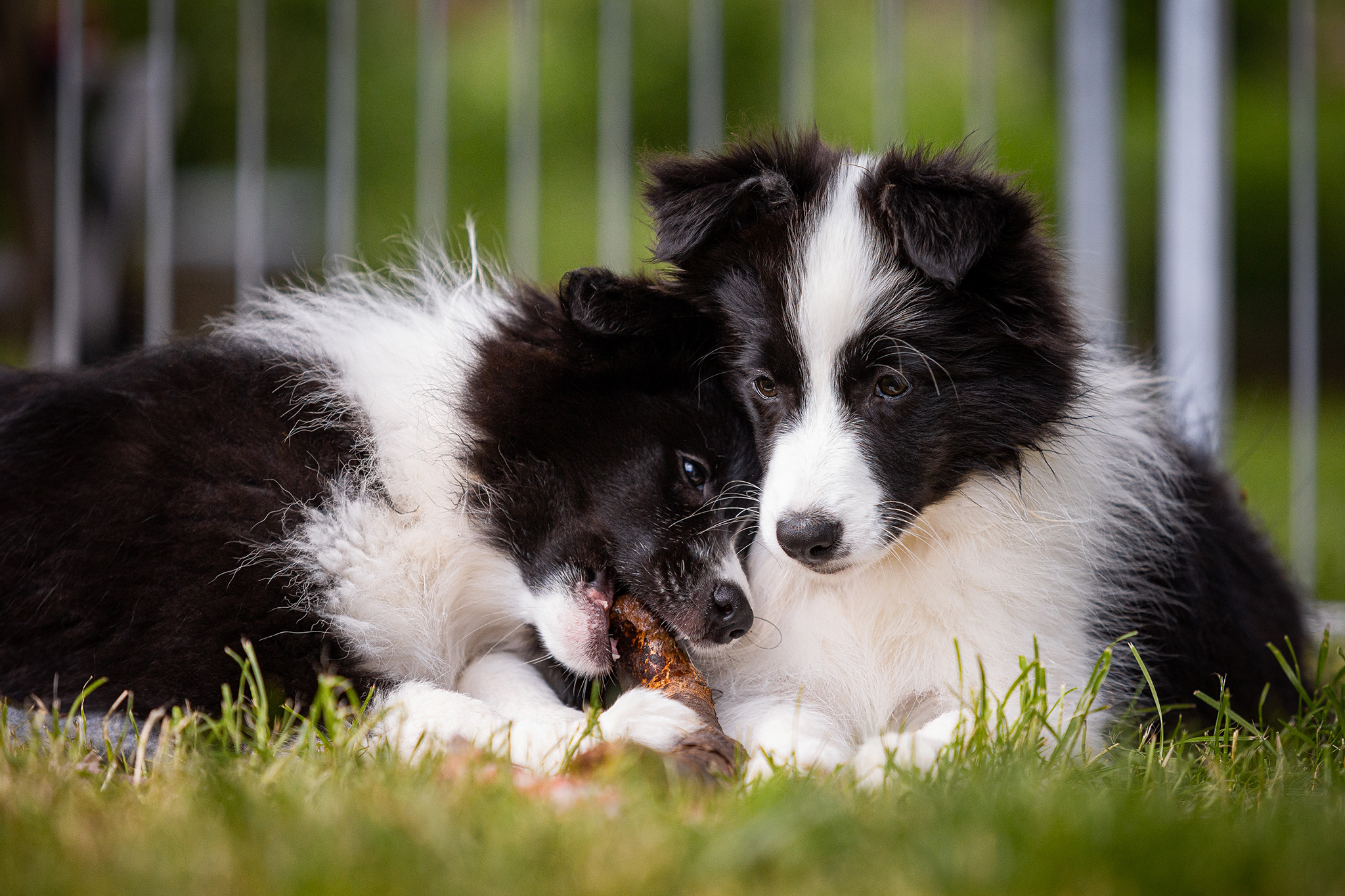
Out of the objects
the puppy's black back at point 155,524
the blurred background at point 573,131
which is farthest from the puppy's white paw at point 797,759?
the blurred background at point 573,131

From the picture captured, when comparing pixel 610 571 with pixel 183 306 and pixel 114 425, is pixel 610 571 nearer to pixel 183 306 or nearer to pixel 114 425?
pixel 114 425

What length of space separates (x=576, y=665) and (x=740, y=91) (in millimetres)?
7880

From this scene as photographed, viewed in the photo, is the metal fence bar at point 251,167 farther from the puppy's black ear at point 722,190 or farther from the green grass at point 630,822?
the green grass at point 630,822

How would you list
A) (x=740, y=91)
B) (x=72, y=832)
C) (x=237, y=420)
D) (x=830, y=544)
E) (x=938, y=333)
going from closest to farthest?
(x=72, y=832) < (x=830, y=544) < (x=938, y=333) < (x=237, y=420) < (x=740, y=91)

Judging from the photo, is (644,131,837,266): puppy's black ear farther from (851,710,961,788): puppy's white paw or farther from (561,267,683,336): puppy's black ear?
(851,710,961,788): puppy's white paw

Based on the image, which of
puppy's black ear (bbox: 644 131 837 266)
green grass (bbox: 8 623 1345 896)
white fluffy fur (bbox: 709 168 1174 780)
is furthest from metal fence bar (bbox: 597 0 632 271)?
green grass (bbox: 8 623 1345 896)

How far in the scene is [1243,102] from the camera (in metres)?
10.8

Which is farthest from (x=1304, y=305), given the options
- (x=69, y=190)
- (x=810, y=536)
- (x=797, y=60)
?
(x=69, y=190)

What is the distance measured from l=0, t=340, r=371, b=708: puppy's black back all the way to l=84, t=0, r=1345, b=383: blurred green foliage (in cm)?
553

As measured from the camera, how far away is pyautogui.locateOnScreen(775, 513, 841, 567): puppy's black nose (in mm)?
2148

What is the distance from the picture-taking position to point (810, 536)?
215 centimetres

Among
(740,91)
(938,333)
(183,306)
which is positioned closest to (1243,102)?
(740,91)

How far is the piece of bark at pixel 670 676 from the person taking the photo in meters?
1.96

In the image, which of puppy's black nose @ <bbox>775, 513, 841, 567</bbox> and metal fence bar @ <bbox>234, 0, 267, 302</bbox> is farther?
metal fence bar @ <bbox>234, 0, 267, 302</bbox>
